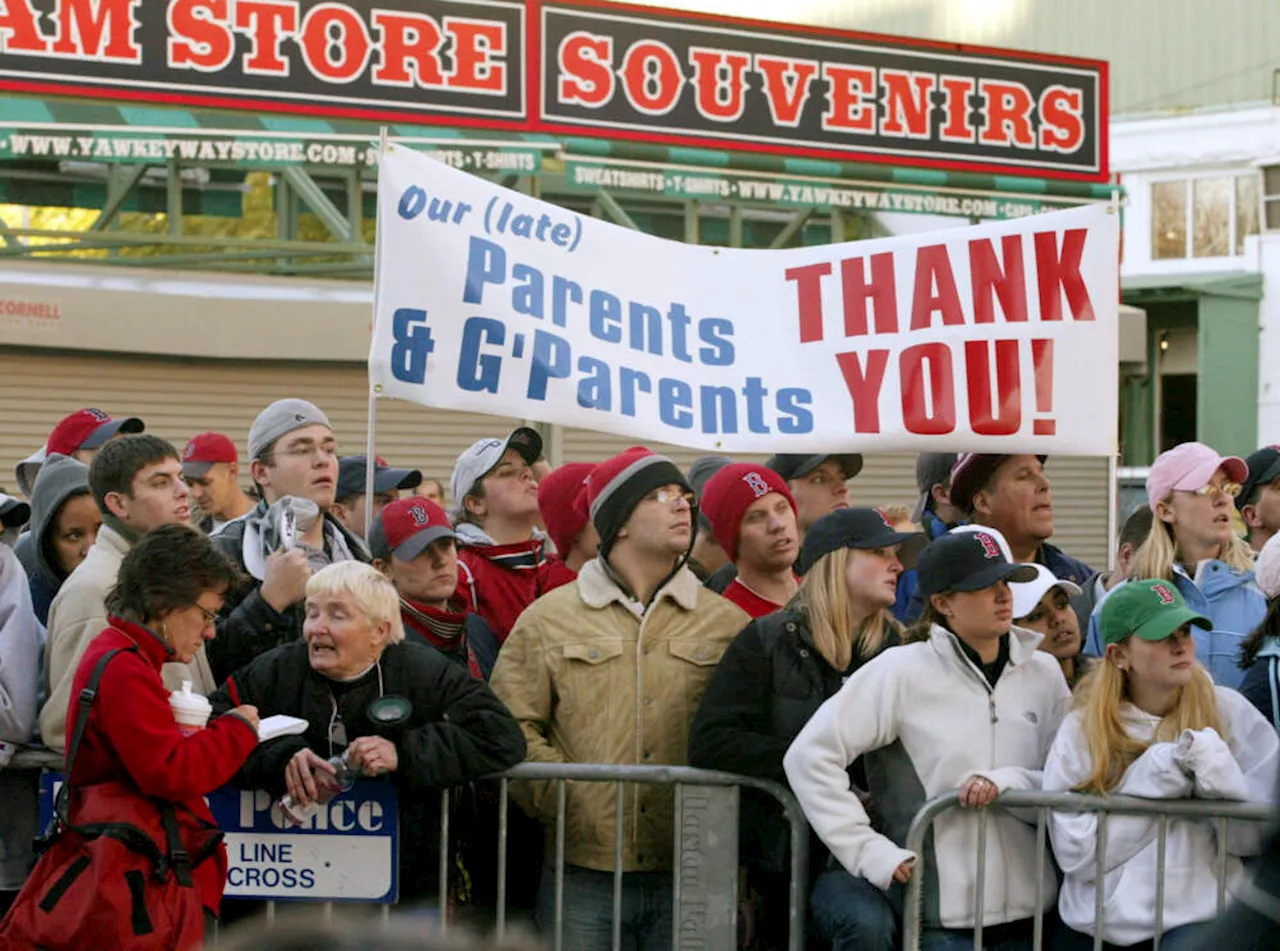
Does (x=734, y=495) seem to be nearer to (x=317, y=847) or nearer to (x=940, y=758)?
(x=940, y=758)

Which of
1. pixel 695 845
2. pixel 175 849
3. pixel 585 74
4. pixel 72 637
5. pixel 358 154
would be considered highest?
pixel 585 74

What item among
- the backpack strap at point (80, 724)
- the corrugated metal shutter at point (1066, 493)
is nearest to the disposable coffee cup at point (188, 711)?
the backpack strap at point (80, 724)

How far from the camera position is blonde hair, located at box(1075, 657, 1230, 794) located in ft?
17.4

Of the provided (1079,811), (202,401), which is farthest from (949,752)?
(202,401)

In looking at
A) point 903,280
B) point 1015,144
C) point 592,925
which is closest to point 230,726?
point 592,925

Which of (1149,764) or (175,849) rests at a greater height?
(1149,764)

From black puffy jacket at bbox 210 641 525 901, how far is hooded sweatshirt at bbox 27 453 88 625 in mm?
1142

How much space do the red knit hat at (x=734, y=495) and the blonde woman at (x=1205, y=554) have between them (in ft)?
3.89

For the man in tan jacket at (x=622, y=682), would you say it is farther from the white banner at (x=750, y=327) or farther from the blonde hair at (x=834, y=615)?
the white banner at (x=750, y=327)

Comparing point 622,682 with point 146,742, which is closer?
point 146,742

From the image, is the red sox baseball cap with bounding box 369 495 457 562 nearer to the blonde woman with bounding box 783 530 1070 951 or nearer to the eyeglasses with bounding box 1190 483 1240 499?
the blonde woman with bounding box 783 530 1070 951

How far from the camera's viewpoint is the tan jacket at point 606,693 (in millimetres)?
5719

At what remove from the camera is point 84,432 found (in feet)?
24.9

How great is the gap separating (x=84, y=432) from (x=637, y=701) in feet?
9.73
